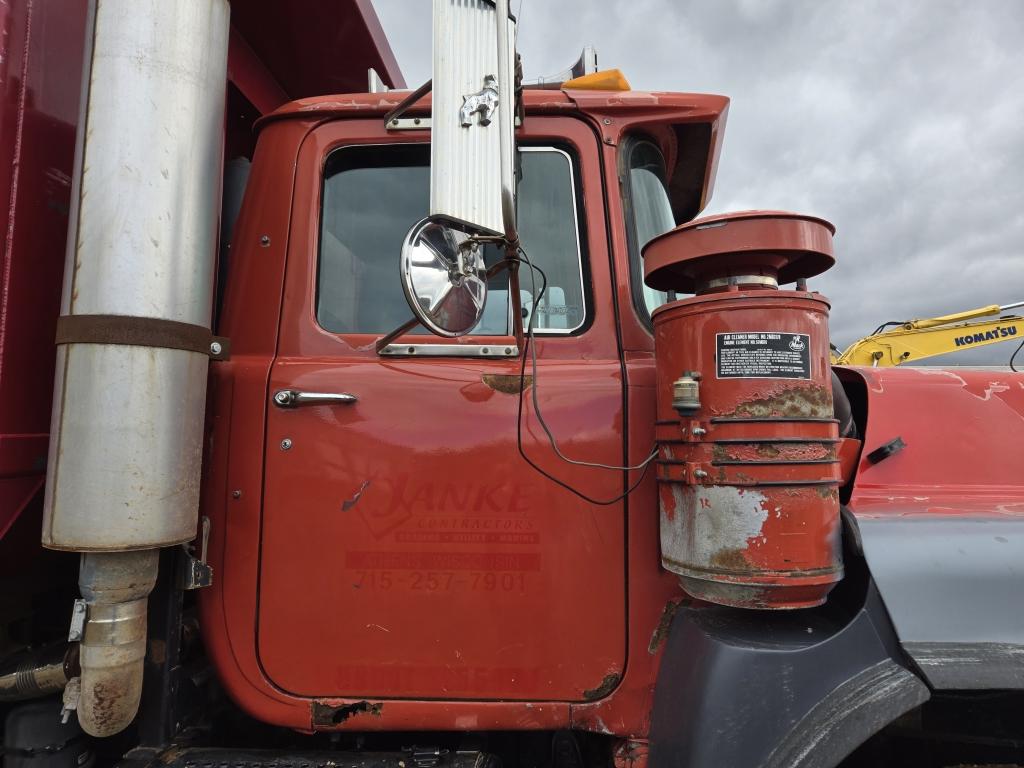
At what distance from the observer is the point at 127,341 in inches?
51.1

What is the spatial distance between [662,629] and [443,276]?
0.99 meters

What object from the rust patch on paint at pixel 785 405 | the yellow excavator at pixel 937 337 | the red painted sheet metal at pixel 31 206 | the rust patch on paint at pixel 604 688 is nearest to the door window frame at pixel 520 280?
the rust patch on paint at pixel 785 405

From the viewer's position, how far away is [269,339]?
164cm

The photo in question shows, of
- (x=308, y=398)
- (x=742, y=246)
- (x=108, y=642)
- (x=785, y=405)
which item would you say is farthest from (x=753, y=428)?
(x=108, y=642)

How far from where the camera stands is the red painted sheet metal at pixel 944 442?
1453 millimetres

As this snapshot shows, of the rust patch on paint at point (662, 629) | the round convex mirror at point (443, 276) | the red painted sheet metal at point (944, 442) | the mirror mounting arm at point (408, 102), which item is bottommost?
the rust patch on paint at point (662, 629)

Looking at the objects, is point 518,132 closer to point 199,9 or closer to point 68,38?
point 199,9

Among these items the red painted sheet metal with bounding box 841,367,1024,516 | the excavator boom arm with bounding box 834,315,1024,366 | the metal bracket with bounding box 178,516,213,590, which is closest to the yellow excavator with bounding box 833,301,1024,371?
the excavator boom arm with bounding box 834,315,1024,366

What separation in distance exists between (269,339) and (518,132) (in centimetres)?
90

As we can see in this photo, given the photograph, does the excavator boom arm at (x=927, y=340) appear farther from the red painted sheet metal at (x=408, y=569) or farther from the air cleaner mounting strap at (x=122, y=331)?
the air cleaner mounting strap at (x=122, y=331)

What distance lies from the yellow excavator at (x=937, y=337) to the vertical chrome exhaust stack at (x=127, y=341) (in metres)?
7.06

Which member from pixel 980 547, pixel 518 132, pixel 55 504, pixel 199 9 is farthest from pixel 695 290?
pixel 55 504

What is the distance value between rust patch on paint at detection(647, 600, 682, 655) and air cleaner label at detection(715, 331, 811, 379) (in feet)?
1.95

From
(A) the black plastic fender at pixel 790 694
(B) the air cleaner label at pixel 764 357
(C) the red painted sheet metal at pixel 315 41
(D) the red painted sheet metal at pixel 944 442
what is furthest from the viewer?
(C) the red painted sheet metal at pixel 315 41
